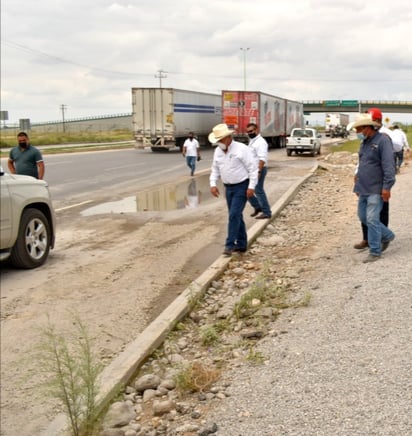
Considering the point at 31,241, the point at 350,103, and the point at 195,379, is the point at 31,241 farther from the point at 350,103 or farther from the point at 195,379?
the point at 350,103

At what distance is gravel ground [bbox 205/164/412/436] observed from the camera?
3258 millimetres

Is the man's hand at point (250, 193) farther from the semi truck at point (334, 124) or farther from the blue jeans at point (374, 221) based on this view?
the semi truck at point (334, 124)

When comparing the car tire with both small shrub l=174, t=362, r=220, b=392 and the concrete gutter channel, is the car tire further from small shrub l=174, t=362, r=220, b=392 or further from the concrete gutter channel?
small shrub l=174, t=362, r=220, b=392

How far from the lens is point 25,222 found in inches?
309

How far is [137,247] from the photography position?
9305mm

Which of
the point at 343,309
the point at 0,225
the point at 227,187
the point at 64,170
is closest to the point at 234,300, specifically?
the point at 343,309

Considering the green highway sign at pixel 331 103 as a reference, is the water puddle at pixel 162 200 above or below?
below

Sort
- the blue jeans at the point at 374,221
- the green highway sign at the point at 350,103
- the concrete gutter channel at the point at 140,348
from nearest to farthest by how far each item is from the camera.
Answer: the concrete gutter channel at the point at 140,348, the blue jeans at the point at 374,221, the green highway sign at the point at 350,103

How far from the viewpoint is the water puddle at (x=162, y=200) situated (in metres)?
13.3

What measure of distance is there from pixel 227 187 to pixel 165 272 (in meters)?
1.46

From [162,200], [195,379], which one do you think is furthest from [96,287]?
[162,200]

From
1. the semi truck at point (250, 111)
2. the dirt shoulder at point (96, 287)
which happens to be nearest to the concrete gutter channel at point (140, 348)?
the dirt shoulder at point (96, 287)

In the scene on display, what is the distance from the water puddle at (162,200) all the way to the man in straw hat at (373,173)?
23.3ft

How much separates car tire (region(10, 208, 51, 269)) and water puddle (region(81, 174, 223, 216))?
432 centimetres
